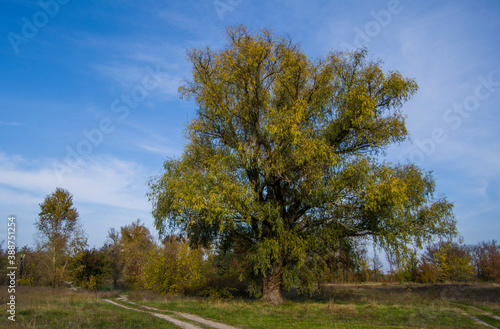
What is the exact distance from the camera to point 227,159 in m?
16.4

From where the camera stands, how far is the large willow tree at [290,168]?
15.1 m

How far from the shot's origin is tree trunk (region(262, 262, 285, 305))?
690 inches

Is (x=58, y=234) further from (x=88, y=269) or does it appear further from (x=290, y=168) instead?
(x=290, y=168)

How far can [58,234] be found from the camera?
36.5 meters

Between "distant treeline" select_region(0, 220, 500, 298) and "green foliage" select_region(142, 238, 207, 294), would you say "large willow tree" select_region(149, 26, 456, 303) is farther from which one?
"green foliage" select_region(142, 238, 207, 294)

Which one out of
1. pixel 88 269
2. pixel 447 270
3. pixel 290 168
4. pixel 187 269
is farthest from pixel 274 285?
pixel 447 270

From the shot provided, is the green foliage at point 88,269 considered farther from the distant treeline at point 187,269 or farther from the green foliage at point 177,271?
the green foliage at point 177,271

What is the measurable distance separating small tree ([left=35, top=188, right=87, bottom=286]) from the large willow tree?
2320 cm

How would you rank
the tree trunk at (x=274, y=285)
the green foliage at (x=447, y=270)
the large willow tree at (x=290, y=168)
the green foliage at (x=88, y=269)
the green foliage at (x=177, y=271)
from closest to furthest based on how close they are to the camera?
the large willow tree at (x=290, y=168)
the tree trunk at (x=274, y=285)
the green foliage at (x=177, y=271)
the green foliage at (x=88, y=269)
the green foliage at (x=447, y=270)

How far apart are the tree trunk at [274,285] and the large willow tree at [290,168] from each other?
54 millimetres

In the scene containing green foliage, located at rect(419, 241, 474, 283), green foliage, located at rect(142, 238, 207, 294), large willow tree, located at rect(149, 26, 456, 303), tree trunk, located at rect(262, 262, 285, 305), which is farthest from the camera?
green foliage, located at rect(419, 241, 474, 283)

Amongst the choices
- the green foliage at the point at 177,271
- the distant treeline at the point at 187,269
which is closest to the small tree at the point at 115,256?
the distant treeline at the point at 187,269

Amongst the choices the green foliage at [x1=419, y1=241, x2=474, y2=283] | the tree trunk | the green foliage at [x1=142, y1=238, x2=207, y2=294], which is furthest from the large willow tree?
the green foliage at [x1=419, y1=241, x2=474, y2=283]

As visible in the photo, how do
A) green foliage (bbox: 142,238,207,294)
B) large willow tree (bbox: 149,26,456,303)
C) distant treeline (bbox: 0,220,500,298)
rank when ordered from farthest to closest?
1. green foliage (bbox: 142,238,207,294)
2. distant treeline (bbox: 0,220,500,298)
3. large willow tree (bbox: 149,26,456,303)
